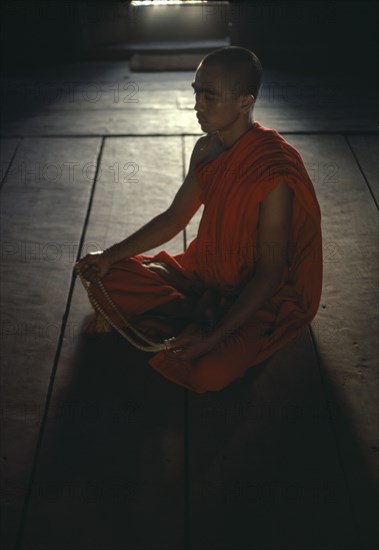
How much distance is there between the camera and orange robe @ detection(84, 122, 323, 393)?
6.08 feet

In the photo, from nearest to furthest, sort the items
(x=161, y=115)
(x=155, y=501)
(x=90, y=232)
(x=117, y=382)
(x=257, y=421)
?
(x=155, y=501) < (x=257, y=421) < (x=117, y=382) < (x=90, y=232) < (x=161, y=115)

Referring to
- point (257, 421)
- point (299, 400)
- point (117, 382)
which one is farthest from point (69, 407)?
point (299, 400)

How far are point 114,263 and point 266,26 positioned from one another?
151 inches

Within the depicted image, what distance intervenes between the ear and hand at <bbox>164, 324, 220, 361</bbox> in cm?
76

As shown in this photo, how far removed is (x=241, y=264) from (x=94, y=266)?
0.56 meters

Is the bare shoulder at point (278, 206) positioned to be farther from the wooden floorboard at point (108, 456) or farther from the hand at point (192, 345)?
the wooden floorboard at point (108, 456)

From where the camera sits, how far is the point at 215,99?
70.8 inches

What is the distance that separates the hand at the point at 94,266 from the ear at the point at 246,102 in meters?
0.75

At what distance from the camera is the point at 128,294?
2109 mm

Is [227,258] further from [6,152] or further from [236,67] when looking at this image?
[6,152]

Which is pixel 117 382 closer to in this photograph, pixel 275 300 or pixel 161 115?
pixel 275 300

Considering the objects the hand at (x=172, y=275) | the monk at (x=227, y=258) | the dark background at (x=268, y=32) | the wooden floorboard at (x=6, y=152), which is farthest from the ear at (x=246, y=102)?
the dark background at (x=268, y=32)

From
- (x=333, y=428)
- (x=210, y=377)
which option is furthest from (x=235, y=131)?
(x=333, y=428)

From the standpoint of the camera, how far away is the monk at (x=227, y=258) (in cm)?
182
